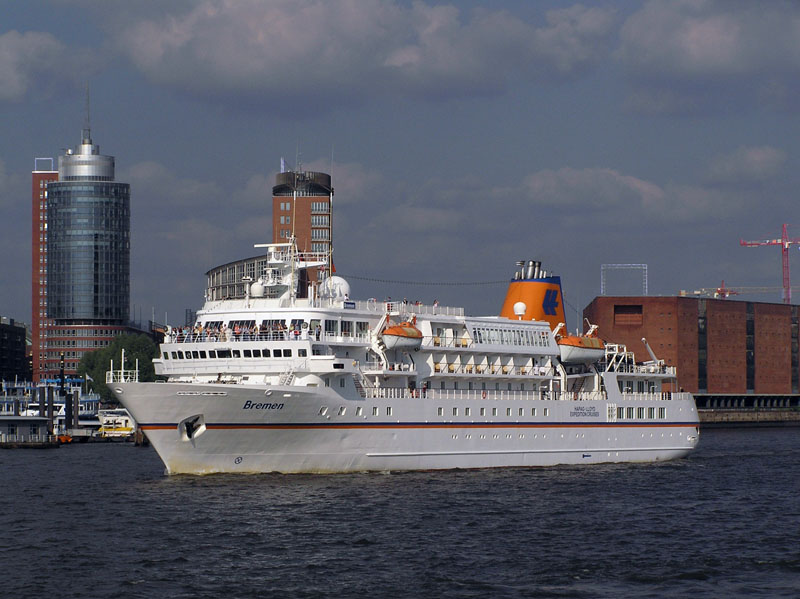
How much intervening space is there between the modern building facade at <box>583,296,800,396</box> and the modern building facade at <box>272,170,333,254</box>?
3517cm

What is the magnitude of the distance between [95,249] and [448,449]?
15065 centimetres

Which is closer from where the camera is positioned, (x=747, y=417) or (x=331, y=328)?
(x=331, y=328)

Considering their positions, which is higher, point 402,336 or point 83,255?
point 83,255

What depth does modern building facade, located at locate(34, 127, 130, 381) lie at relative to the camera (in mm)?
191250

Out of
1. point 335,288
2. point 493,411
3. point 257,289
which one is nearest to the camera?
point 257,289

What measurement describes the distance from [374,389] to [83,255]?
151575 mm

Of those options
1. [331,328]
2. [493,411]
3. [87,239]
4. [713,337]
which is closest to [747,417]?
[713,337]

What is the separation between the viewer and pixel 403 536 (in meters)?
36.4

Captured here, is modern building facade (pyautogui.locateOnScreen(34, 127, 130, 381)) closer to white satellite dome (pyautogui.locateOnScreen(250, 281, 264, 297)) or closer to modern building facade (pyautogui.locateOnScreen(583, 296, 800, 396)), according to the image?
modern building facade (pyautogui.locateOnScreen(583, 296, 800, 396))

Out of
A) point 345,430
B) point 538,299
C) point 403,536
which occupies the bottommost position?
point 403,536

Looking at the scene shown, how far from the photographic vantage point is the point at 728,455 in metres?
74.0

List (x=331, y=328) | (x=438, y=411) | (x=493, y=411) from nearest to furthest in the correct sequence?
(x=331, y=328) < (x=438, y=411) < (x=493, y=411)

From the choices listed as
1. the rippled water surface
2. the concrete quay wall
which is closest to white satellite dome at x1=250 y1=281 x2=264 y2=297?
the rippled water surface

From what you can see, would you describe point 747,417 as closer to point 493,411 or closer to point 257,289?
point 493,411
